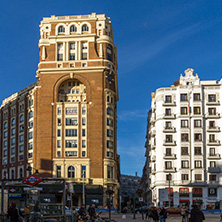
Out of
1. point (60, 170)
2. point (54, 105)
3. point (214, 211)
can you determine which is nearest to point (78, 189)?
point (60, 170)

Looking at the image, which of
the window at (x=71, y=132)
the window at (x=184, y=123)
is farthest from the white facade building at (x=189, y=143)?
the window at (x=71, y=132)

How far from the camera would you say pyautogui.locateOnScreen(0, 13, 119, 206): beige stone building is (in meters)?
97.3

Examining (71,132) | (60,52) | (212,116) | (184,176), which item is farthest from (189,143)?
(60,52)

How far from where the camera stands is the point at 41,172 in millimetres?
97000

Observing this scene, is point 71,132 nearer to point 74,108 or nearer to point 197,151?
point 74,108

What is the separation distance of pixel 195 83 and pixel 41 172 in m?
38.9

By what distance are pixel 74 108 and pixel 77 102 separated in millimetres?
1544

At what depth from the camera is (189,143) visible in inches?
3691

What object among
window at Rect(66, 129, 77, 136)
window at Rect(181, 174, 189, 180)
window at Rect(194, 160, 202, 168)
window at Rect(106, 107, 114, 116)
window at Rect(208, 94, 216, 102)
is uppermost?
window at Rect(208, 94, 216, 102)

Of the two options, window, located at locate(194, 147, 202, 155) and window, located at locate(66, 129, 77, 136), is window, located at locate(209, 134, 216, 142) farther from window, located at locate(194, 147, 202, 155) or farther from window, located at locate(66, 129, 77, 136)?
window, located at locate(66, 129, 77, 136)

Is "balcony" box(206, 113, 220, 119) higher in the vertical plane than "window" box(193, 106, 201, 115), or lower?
lower

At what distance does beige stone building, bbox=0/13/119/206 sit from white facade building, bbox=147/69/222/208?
37.8ft

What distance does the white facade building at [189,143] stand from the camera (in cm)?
9194

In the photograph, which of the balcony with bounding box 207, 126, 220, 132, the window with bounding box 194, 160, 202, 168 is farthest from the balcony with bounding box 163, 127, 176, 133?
the window with bounding box 194, 160, 202, 168
